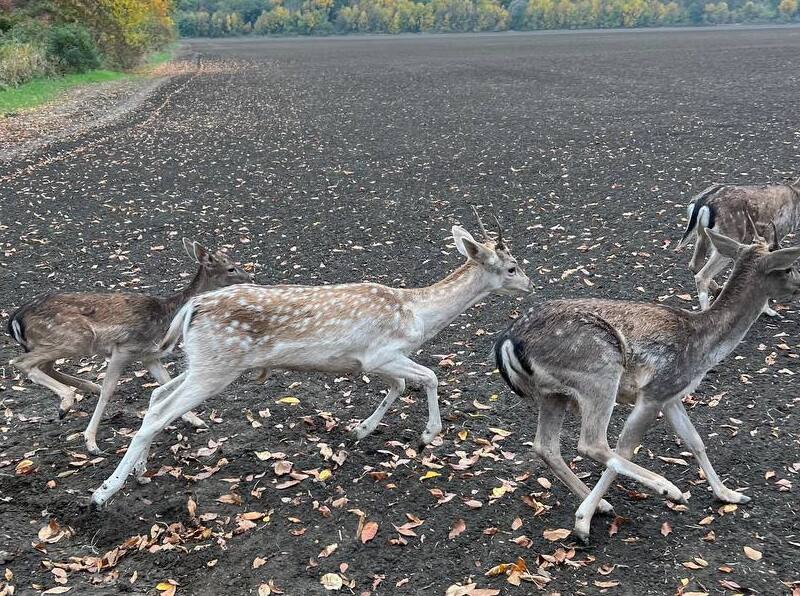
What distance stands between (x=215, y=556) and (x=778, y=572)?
9.41ft

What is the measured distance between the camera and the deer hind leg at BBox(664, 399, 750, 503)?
15.9 feet

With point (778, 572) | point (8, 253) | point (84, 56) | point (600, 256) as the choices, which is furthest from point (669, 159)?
point (84, 56)

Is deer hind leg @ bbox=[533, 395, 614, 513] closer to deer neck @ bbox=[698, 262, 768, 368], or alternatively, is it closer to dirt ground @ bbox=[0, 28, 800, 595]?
dirt ground @ bbox=[0, 28, 800, 595]

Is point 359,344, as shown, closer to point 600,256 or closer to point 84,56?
point 600,256

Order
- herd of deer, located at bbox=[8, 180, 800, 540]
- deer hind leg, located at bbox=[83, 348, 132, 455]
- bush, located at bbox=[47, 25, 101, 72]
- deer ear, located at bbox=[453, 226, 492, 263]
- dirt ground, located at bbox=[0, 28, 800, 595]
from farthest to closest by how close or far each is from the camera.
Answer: bush, located at bbox=[47, 25, 101, 72] → deer ear, located at bbox=[453, 226, 492, 263] → deer hind leg, located at bbox=[83, 348, 132, 455] → herd of deer, located at bbox=[8, 180, 800, 540] → dirt ground, located at bbox=[0, 28, 800, 595]

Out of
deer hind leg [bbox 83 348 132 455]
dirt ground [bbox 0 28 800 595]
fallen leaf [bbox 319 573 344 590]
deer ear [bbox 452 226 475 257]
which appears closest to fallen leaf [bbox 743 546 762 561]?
dirt ground [bbox 0 28 800 595]

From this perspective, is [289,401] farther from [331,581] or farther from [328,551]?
[331,581]

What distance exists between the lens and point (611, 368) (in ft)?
15.3

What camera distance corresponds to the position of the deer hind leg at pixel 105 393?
223 inches

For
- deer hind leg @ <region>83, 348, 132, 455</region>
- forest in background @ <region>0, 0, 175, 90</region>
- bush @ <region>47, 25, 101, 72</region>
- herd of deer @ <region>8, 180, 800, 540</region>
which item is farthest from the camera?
bush @ <region>47, 25, 101, 72</region>

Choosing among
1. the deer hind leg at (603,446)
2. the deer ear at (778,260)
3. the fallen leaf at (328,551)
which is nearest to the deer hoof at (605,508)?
the deer hind leg at (603,446)

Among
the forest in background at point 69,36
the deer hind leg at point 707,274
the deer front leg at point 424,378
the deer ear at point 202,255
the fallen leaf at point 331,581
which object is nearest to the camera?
the fallen leaf at point 331,581

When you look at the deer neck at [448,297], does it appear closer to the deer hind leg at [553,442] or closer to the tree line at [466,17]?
the deer hind leg at [553,442]

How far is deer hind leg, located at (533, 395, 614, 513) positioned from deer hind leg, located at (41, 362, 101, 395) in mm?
3266
